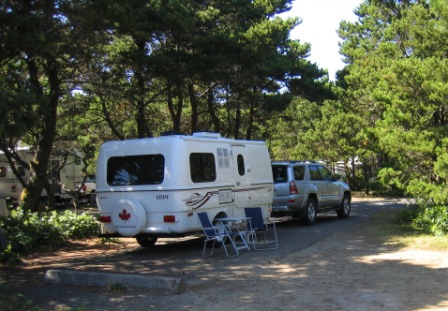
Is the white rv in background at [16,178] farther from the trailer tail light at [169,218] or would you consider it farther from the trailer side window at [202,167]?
the trailer tail light at [169,218]

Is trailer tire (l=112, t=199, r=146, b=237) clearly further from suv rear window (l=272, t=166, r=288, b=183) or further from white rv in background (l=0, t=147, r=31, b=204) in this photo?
white rv in background (l=0, t=147, r=31, b=204)

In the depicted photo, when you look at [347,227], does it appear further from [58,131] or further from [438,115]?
[58,131]

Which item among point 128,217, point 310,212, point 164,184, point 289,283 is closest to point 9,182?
point 310,212

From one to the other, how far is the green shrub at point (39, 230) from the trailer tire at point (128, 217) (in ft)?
6.27

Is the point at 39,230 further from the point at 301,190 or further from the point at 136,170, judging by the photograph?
the point at 301,190

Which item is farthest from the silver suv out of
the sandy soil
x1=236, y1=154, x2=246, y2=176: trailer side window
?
the sandy soil

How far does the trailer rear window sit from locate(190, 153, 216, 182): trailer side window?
63 centimetres

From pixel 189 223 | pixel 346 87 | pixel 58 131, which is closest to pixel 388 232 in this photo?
pixel 189 223

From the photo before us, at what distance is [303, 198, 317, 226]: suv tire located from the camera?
14.2m

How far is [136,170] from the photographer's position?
1020 centimetres

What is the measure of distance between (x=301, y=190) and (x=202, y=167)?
4.58 meters

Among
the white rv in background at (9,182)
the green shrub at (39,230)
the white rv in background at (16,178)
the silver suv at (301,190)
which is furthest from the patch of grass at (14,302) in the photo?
the white rv in background at (9,182)

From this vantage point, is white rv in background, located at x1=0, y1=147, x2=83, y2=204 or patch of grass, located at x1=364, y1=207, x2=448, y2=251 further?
white rv in background, located at x1=0, y1=147, x2=83, y2=204

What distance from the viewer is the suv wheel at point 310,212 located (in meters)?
14.2
